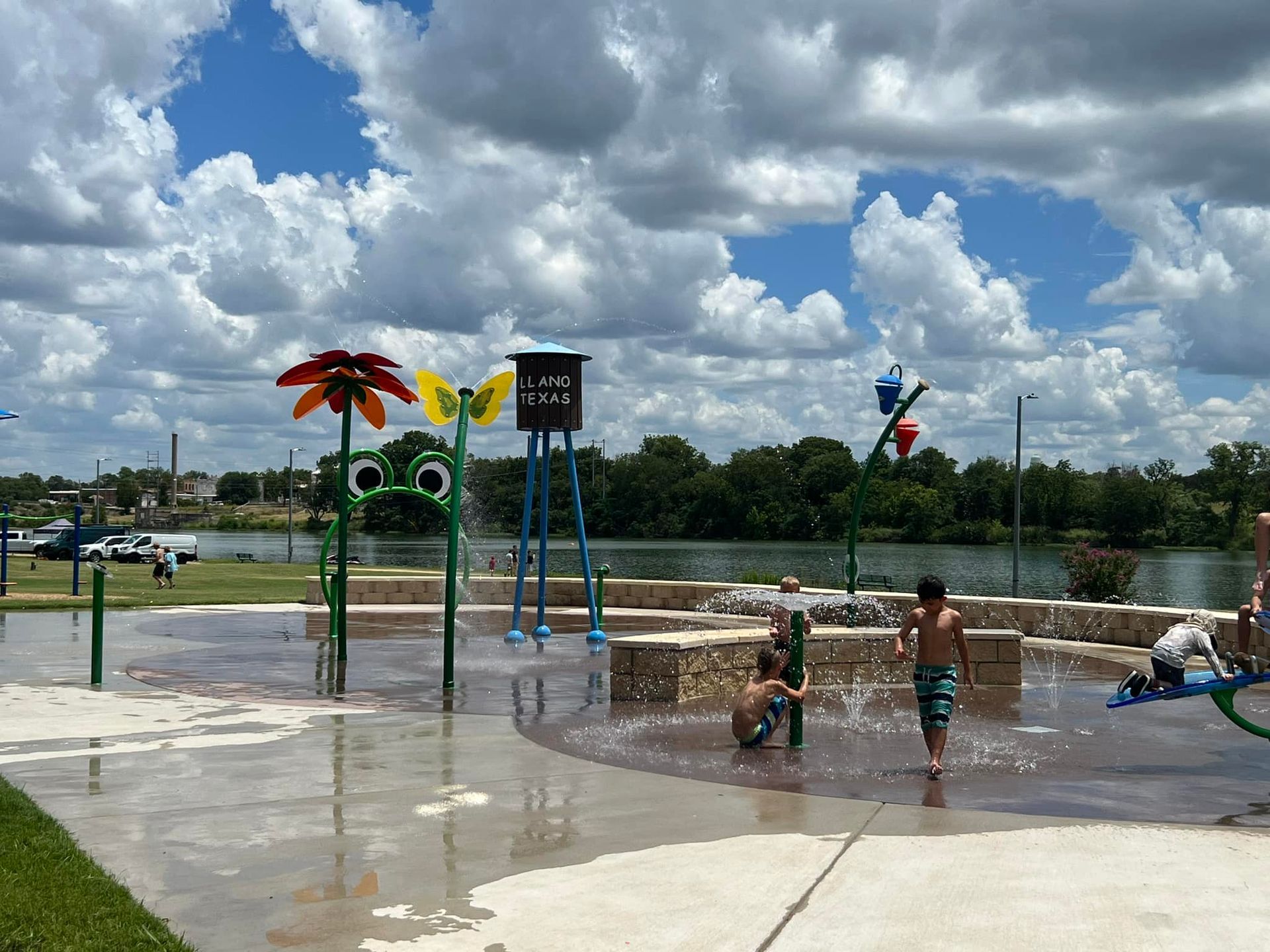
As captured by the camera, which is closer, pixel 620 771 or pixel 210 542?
pixel 620 771

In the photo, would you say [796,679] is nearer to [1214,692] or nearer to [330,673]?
[1214,692]

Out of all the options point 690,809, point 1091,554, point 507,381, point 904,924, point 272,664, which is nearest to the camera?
point 904,924

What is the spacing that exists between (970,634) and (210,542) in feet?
444

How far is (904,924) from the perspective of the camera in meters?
5.46

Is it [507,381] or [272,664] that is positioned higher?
[507,381]

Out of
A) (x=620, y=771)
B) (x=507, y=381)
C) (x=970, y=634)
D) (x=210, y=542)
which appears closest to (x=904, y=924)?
(x=620, y=771)

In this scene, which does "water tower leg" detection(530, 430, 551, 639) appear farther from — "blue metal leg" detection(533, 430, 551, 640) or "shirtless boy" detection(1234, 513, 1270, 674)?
"shirtless boy" detection(1234, 513, 1270, 674)

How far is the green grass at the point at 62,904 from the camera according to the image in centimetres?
514

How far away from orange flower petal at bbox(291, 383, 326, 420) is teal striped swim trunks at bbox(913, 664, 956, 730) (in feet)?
33.3

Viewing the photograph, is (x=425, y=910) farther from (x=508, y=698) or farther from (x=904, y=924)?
(x=508, y=698)

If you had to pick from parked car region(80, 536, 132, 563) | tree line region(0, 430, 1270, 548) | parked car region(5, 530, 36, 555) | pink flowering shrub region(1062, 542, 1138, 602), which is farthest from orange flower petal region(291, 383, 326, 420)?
tree line region(0, 430, 1270, 548)

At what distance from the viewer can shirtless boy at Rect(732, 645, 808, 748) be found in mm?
9969

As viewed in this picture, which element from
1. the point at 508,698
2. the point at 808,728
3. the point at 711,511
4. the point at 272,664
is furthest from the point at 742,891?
the point at 711,511

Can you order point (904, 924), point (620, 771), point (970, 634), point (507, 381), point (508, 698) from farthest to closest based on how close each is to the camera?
point (507, 381)
point (970, 634)
point (508, 698)
point (620, 771)
point (904, 924)
